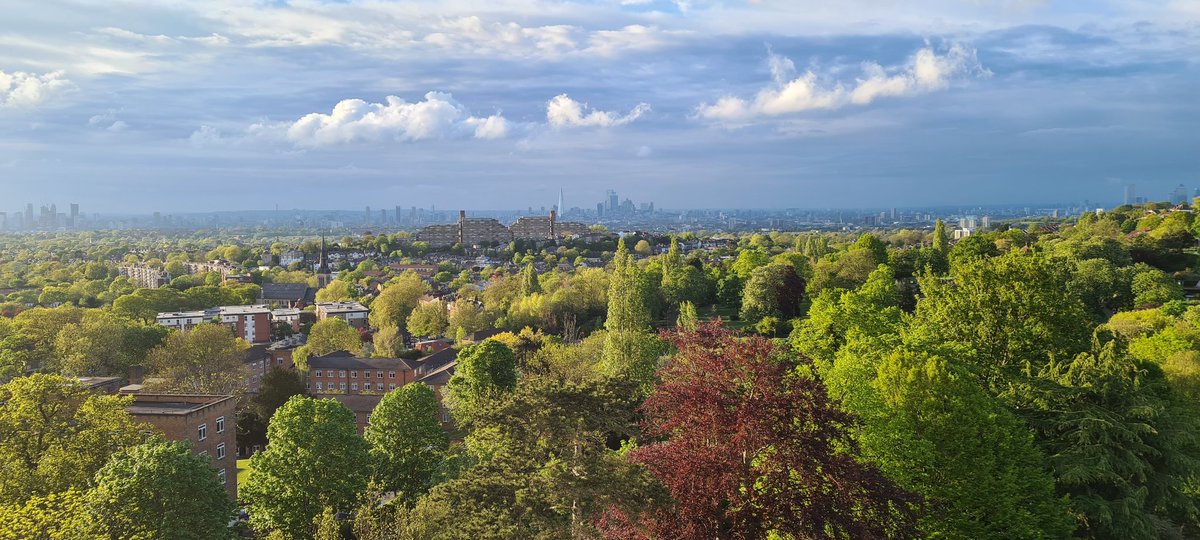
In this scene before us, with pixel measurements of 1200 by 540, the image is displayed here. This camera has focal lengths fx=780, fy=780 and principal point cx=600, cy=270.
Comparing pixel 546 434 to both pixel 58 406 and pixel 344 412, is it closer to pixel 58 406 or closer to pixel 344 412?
pixel 344 412

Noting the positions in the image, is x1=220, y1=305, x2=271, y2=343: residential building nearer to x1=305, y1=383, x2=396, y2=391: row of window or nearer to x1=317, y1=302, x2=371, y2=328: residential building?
x1=317, y1=302, x2=371, y2=328: residential building

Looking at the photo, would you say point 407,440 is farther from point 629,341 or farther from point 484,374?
point 629,341

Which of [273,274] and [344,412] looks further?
[273,274]

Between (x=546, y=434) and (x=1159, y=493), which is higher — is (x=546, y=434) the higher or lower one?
the higher one

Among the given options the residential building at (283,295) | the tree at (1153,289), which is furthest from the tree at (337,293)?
the tree at (1153,289)

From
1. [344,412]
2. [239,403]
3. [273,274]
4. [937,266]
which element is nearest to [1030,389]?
[344,412]

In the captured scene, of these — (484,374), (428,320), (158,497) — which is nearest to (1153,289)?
(484,374)
